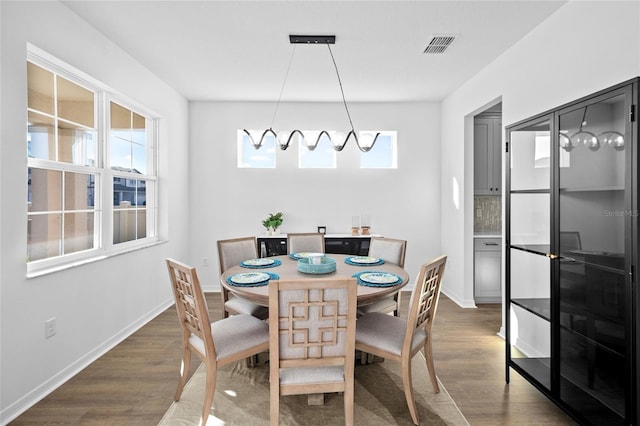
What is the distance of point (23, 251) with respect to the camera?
7.23 ft

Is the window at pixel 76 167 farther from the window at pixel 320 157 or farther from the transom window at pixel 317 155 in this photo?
the window at pixel 320 157

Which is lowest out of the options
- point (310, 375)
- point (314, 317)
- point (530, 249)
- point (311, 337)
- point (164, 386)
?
point (164, 386)

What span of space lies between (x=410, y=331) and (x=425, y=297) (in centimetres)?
23

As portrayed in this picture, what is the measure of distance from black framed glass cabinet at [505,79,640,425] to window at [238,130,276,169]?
3.41m

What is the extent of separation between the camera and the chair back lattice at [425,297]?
2033 millimetres

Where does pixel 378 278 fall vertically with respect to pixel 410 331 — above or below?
above

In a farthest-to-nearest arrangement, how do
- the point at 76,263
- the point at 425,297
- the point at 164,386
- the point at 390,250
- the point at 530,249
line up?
1. the point at 390,250
2. the point at 76,263
3. the point at 164,386
4. the point at 530,249
5. the point at 425,297

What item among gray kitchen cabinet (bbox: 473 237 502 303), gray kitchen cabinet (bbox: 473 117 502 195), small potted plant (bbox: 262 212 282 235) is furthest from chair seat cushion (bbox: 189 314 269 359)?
gray kitchen cabinet (bbox: 473 117 502 195)

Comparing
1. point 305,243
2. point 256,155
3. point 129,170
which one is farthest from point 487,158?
point 129,170

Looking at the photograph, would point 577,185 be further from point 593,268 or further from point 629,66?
point 629,66

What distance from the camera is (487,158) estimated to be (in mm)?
4469

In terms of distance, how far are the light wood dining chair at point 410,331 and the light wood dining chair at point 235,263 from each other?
33.9 inches

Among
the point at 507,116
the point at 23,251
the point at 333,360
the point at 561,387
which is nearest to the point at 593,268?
the point at 561,387

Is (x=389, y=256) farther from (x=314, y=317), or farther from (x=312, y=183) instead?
(x=312, y=183)
